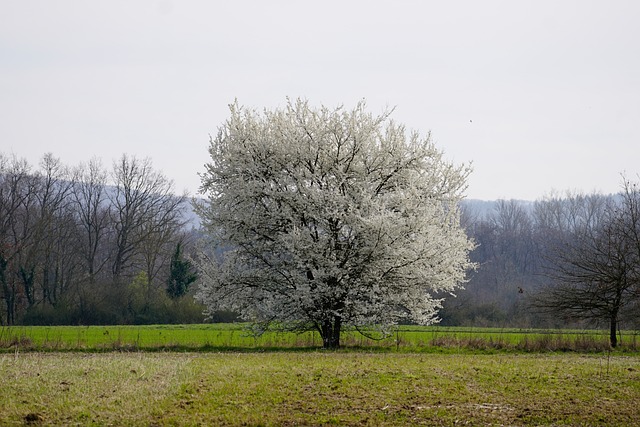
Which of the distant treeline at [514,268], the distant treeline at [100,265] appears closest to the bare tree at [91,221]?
the distant treeline at [100,265]

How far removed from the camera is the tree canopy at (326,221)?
2219 cm

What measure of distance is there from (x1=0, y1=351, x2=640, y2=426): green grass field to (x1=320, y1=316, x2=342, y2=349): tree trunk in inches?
237

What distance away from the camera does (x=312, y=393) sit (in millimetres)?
12484

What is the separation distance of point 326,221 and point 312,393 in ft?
34.5

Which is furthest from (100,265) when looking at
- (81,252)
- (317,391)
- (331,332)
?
(317,391)

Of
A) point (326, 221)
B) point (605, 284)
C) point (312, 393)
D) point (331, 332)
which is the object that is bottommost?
point (312, 393)

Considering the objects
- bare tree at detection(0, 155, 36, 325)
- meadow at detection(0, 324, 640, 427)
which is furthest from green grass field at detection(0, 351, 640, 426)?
bare tree at detection(0, 155, 36, 325)

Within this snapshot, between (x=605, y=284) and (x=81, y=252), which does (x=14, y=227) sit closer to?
(x=81, y=252)

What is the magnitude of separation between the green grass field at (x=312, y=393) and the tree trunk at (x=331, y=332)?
603 centimetres

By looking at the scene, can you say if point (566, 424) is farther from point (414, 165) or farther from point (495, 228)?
point (495, 228)

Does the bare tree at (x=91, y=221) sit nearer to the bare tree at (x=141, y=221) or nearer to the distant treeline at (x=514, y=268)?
the bare tree at (x=141, y=221)

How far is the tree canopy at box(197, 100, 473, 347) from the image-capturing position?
22.2 metres

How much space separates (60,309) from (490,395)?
41.0m

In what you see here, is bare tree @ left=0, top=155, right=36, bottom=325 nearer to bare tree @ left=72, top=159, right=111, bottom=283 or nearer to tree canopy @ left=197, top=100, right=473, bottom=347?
bare tree @ left=72, top=159, right=111, bottom=283
